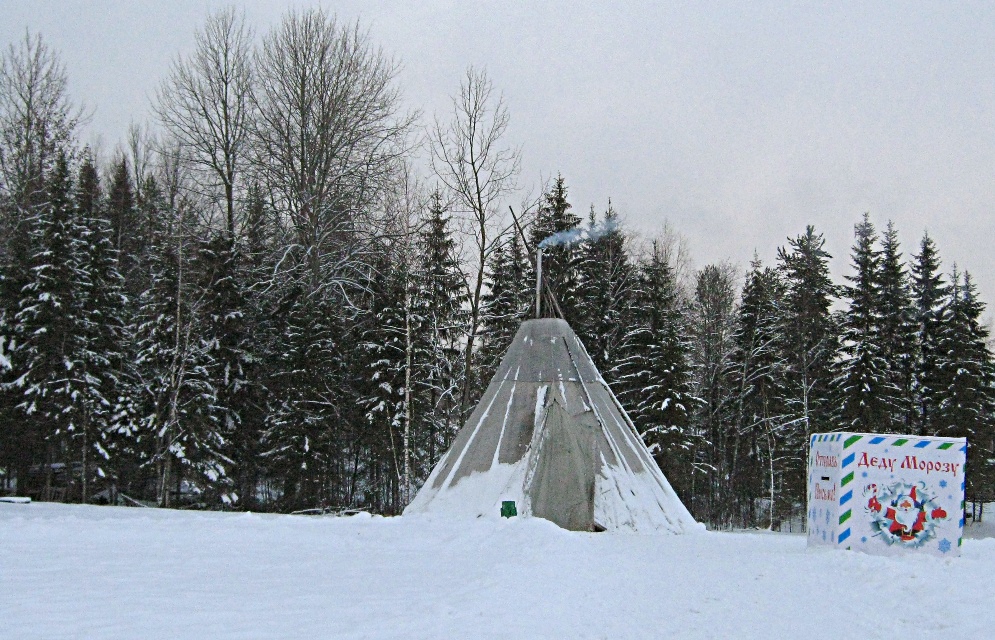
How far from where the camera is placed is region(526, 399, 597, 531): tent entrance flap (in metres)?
12.6

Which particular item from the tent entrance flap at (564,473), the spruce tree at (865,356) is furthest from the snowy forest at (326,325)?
the tent entrance flap at (564,473)

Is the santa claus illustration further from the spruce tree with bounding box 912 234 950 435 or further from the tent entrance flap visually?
the spruce tree with bounding box 912 234 950 435

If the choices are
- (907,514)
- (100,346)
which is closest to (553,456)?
(907,514)

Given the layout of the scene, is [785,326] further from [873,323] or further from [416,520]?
[416,520]

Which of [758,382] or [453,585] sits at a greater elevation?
[758,382]

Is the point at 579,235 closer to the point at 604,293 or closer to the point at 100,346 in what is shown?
the point at 604,293

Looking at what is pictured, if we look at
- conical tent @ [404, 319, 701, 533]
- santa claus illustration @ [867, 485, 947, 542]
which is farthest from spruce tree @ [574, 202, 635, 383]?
santa claus illustration @ [867, 485, 947, 542]

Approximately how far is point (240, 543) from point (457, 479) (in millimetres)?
4838

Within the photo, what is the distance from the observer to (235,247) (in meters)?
30.3

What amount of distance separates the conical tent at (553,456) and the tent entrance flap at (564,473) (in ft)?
0.05

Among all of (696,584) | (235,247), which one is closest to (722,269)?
(235,247)

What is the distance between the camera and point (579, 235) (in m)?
29.4

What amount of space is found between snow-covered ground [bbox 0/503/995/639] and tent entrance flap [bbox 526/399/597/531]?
1.58 m

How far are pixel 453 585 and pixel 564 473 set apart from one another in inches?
224
